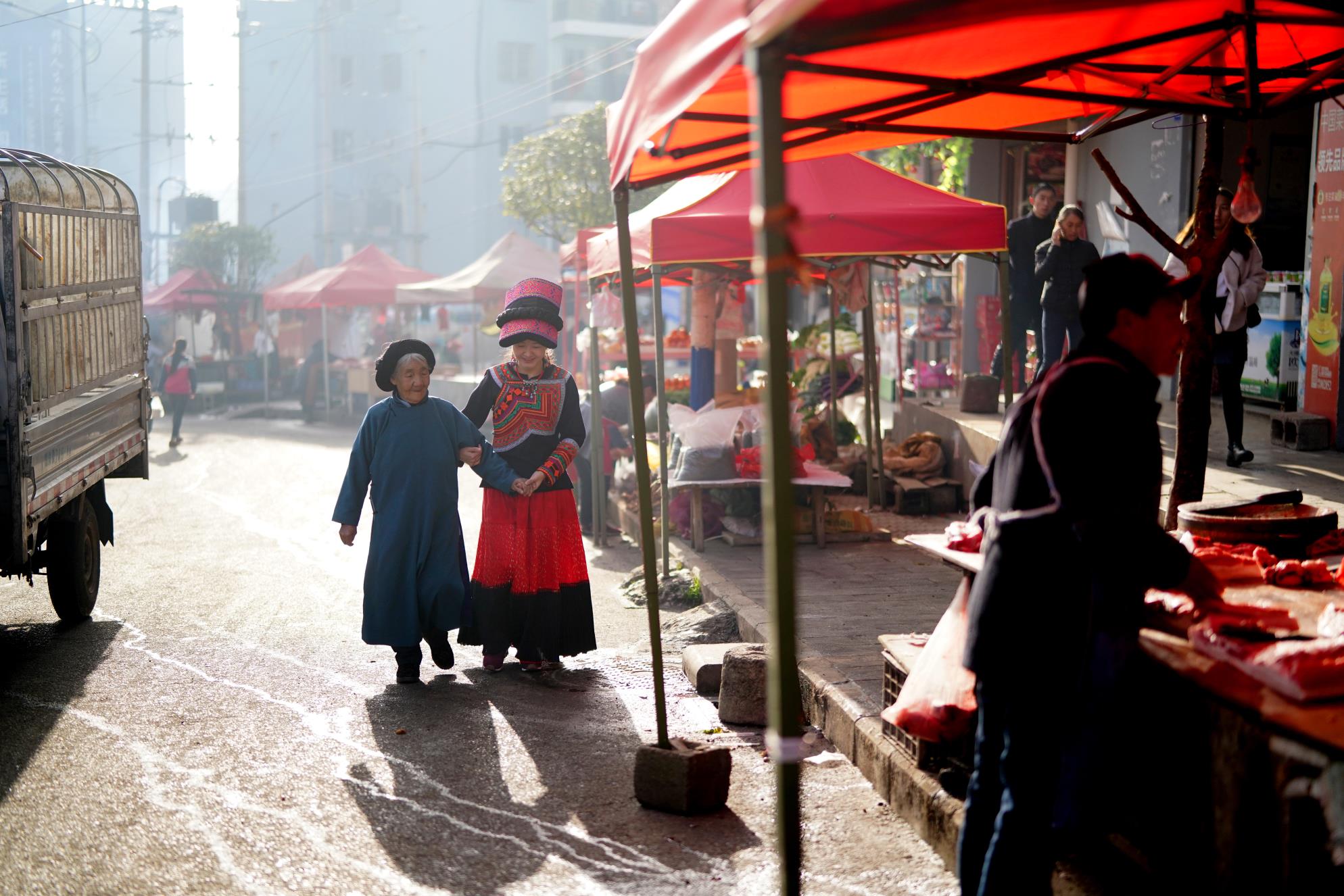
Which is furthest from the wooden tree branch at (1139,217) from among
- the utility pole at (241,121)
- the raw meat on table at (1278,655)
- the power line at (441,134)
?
the power line at (441,134)

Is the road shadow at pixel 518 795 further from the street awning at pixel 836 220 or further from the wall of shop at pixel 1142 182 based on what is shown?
the wall of shop at pixel 1142 182

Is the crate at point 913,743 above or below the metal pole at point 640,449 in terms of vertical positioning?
below

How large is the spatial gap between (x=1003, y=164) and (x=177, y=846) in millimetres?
17035

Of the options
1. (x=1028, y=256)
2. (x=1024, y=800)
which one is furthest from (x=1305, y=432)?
(x=1024, y=800)

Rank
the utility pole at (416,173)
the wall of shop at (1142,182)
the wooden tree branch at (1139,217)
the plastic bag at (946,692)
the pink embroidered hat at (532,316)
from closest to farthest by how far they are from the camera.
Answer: the plastic bag at (946,692)
the wooden tree branch at (1139,217)
the pink embroidered hat at (532,316)
the wall of shop at (1142,182)
the utility pole at (416,173)

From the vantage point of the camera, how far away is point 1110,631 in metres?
3.45

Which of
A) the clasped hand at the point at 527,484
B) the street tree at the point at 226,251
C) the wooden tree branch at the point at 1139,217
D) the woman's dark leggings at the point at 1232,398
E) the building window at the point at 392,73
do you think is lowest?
the clasped hand at the point at 527,484

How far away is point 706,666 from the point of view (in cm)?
707

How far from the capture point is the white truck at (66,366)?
705cm

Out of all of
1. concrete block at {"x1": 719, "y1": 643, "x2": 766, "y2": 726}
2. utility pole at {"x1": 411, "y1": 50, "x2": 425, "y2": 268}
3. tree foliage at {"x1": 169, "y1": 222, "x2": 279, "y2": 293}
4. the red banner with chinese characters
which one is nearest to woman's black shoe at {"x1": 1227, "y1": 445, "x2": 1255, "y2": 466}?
the red banner with chinese characters

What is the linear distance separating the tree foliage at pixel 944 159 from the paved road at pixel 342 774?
10.8 m

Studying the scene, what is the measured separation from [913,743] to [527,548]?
9.23ft

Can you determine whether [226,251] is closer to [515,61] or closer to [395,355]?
[515,61]

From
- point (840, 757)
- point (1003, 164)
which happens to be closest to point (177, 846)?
point (840, 757)
